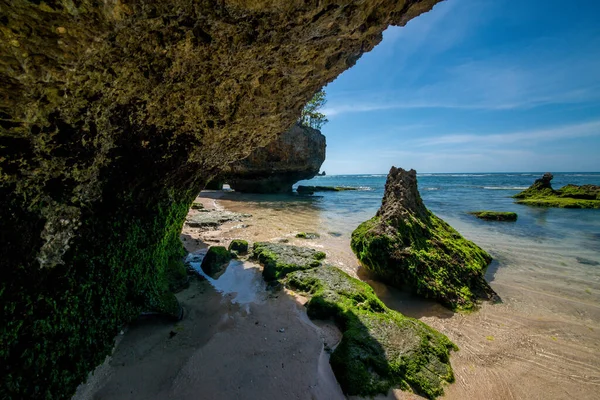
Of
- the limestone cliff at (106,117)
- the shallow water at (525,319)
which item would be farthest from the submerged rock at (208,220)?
the limestone cliff at (106,117)

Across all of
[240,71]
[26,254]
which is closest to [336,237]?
[240,71]

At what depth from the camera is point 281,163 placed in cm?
2677

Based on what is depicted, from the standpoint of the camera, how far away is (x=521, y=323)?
484 cm

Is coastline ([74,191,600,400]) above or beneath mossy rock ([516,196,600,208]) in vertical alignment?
beneath

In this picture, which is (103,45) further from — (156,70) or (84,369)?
(84,369)

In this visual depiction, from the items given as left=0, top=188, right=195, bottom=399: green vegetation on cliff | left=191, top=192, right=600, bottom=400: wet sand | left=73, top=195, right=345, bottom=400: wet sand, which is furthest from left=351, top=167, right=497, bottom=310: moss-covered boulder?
left=0, top=188, right=195, bottom=399: green vegetation on cliff

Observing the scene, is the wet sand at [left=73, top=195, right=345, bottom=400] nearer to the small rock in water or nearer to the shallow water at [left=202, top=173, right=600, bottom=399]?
the shallow water at [left=202, top=173, right=600, bottom=399]

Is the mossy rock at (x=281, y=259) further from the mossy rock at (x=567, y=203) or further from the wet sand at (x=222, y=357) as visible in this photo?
the mossy rock at (x=567, y=203)

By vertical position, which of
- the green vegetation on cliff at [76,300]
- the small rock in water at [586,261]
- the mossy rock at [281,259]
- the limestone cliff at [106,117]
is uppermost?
the limestone cliff at [106,117]

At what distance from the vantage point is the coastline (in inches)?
119

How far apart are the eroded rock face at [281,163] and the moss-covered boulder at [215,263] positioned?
1881cm

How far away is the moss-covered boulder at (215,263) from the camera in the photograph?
593 cm

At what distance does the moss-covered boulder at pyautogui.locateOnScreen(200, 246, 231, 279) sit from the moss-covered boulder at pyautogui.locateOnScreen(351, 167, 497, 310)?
128 inches

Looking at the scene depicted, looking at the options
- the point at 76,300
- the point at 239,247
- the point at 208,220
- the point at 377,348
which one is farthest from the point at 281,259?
the point at 208,220
